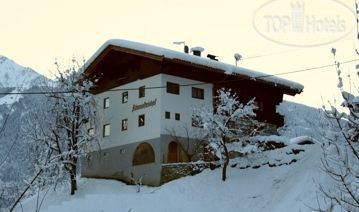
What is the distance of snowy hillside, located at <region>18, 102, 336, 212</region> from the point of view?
21963 millimetres

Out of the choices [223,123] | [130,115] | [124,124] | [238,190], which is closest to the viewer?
[238,190]

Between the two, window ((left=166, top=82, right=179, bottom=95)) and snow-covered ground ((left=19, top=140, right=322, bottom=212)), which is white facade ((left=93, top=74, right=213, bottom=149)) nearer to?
window ((left=166, top=82, right=179, bottom=95))

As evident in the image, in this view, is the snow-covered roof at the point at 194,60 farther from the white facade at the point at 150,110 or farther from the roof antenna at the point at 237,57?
the roof antenna at the point at 237,57

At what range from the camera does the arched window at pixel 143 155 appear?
94.5 feet

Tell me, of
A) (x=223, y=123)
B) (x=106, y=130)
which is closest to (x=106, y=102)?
(x=106, y=130)

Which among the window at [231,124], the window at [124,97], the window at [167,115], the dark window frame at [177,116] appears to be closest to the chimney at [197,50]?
the window at [124,97]

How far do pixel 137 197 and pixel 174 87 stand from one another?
790 centimetres

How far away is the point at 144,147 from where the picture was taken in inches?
1158

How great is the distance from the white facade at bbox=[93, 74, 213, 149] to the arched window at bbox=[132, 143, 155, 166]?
462mm

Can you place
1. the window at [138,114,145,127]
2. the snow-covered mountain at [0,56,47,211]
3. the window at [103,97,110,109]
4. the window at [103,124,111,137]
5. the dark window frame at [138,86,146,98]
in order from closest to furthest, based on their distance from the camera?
the snow-covered mountain at [0,56,47,211] → the window at [138,114,145,127] → the dark window frame at [138,86,146,98] → the window at [103,124,111,137] → the window at [103,97,110,109]

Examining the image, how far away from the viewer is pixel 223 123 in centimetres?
2747

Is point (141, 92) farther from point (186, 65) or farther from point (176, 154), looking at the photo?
point (176, 154)

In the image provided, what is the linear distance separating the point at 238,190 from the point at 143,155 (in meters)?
7.11

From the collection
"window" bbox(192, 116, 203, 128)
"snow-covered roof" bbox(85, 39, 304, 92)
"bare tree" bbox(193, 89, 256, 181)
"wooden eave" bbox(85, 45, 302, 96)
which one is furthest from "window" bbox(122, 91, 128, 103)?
"bare tree" bbox(193, 89, 256, 181)
